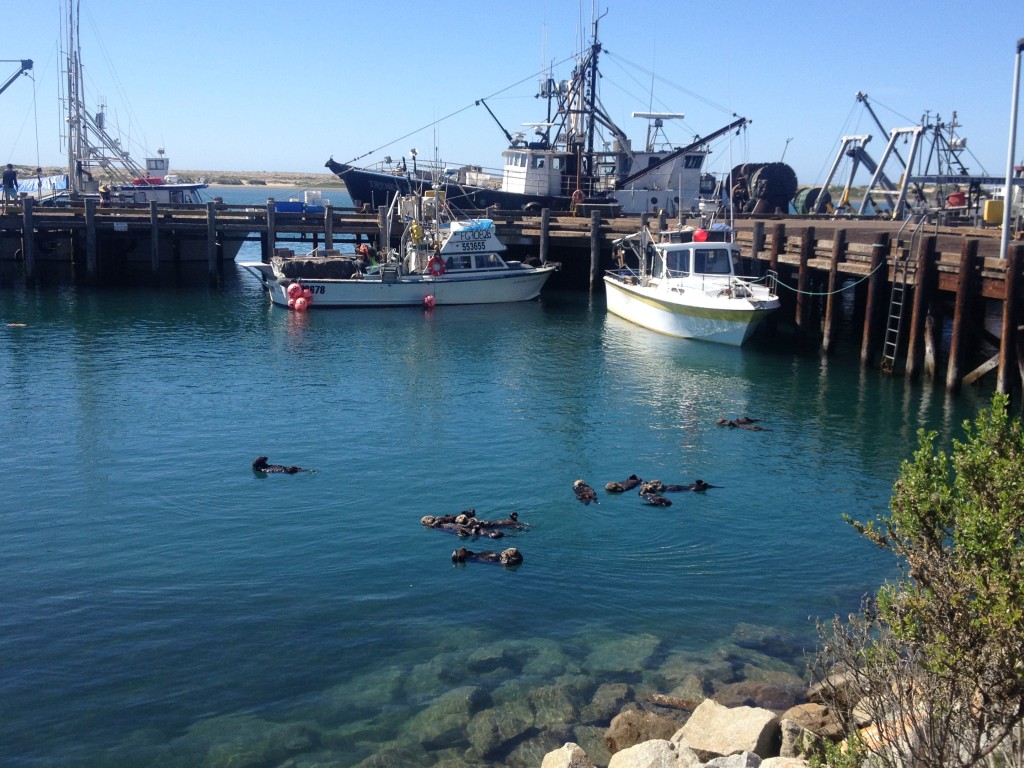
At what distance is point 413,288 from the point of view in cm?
4097

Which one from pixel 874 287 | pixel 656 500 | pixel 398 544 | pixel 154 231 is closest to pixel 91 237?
pixel 154 231

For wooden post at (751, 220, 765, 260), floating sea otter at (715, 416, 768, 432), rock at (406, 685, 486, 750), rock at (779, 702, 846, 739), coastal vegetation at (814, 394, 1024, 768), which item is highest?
wooden post at (751, 220, 765, 260)

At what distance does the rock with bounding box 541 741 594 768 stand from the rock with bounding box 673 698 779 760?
3.42 ft

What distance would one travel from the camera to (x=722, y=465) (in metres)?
20.6

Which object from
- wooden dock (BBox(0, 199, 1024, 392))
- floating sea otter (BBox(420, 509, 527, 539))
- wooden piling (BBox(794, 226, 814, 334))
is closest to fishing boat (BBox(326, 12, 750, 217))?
Answer: wooden dock (BBox(0, 199, 1024, 392))

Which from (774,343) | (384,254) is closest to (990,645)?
(774,343)

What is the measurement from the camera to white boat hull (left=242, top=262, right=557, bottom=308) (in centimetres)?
4034

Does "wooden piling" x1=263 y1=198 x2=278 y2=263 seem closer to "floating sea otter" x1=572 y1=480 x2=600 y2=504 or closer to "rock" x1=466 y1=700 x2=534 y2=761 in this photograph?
"floating sea otter" x1=572 y1=480 x2=600 y2=504

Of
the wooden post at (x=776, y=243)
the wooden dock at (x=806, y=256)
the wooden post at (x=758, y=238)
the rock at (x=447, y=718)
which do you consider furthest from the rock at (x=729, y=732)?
the wooden post at (x=758, y=238)

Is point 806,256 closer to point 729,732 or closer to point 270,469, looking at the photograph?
point 270,469

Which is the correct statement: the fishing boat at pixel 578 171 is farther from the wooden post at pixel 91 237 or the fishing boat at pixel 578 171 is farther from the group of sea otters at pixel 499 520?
the group of sea otters at pixel 499 520

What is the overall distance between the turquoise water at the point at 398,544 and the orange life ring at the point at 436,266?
35.3ft

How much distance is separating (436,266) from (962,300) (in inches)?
880

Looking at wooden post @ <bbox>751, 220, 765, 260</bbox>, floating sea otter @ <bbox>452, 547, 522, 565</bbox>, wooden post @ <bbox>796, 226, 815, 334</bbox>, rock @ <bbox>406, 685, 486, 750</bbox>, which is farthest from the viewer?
wooden post @ <bbox>751, 220, 765, 260</bbox>
